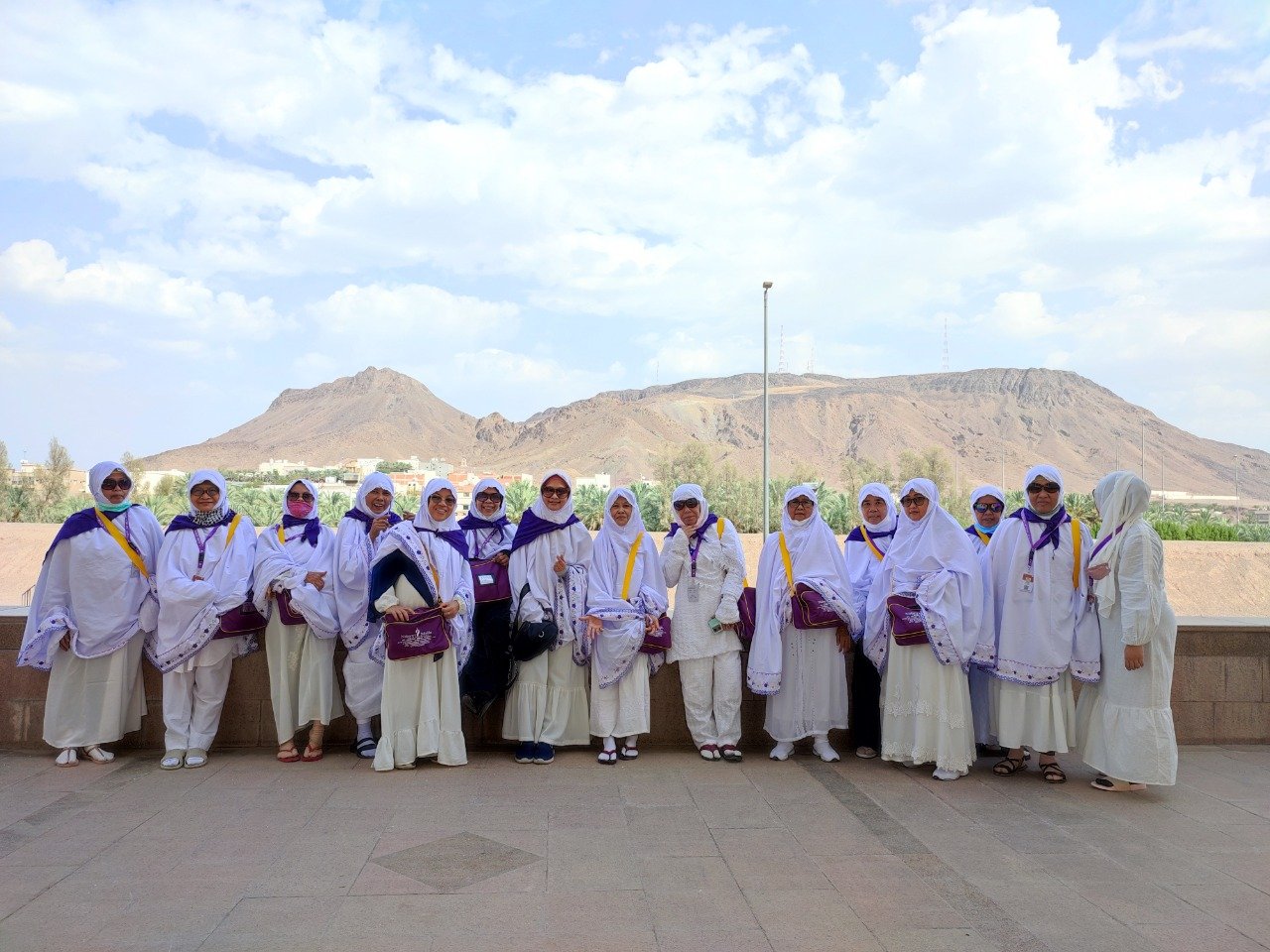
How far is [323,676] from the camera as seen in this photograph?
5.69 metres

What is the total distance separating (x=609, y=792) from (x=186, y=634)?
8.38 feet

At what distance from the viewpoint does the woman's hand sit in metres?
5.08

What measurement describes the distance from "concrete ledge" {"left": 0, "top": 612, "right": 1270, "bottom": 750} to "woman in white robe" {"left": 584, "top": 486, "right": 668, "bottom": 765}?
0.34 meters

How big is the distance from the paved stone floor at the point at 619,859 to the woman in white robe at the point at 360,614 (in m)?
0.29

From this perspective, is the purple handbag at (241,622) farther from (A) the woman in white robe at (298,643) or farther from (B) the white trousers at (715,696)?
(B) the white trousers at (715,696)

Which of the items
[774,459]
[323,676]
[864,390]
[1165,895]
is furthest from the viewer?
[864,390]

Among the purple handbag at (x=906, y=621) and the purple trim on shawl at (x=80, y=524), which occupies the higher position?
the purple trim on shawl at (x=80, y=524)

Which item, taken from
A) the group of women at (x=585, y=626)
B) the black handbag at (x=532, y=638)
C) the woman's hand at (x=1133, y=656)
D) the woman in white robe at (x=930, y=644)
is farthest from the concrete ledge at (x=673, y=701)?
the woman's hand at (x=1133, y=656)

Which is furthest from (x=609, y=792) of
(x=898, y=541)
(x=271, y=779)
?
(x=898, y=541)

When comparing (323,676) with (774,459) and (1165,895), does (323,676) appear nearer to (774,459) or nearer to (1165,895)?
(1165,895)

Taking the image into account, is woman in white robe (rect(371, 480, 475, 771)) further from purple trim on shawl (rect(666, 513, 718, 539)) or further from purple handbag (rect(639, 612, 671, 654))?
purple trim on shawl (rect(666, 513, 718, 539))

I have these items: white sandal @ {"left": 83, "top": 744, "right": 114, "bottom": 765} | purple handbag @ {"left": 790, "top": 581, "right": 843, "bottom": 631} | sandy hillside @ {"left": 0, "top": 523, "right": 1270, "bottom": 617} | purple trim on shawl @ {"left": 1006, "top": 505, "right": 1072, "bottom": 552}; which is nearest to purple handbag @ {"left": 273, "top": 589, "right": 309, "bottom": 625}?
white sandal @ {"left": 83, "top": 744, "right": 114, "bottom": 765}

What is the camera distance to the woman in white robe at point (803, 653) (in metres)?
5.77

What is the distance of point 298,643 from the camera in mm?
5711
